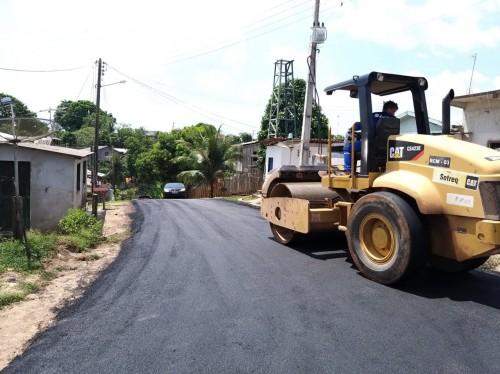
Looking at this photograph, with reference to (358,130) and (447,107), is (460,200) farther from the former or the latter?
(358,130)

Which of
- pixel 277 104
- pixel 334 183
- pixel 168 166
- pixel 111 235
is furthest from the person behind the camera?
pixel 168 166

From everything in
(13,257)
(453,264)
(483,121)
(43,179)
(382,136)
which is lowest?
(13,257)

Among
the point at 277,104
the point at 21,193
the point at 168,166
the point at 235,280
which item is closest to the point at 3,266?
the point at 235,280

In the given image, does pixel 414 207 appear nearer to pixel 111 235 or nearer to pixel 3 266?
pixel 3 266

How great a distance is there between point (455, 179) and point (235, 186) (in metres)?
25.6

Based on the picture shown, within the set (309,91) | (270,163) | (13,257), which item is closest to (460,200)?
(13,257)

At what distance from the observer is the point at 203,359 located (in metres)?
3.95

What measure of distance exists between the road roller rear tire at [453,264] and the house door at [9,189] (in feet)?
32.2

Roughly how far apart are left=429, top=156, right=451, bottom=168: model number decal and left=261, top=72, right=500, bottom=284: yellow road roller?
0.5 inches

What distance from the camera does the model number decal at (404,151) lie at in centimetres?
588

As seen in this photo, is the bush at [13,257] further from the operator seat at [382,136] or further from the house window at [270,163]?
the house window at [270,163]

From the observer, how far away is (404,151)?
6102 mm

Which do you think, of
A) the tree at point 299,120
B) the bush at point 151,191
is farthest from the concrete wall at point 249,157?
the bush at point 151,191

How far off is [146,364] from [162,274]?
2927 mm
